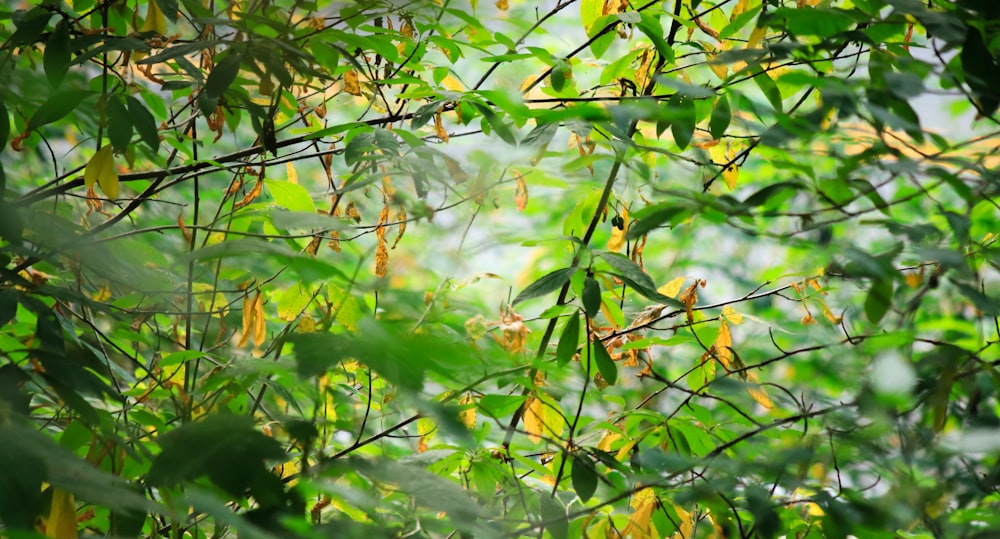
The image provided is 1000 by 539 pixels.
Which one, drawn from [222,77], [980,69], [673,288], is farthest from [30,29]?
[980,69]

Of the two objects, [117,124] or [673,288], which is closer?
[117,124]

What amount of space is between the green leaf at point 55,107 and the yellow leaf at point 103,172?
0.12 m

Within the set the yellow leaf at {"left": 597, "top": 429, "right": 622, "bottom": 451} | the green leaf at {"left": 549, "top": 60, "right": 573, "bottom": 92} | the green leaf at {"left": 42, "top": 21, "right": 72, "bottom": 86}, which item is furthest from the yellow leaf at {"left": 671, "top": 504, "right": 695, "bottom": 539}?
the green leaf at {"left": 42, "top": 21, "right": 72, "bottom": 86}

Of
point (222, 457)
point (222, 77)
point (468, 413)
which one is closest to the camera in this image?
point (222, 457)

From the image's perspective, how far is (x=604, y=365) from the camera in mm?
1009

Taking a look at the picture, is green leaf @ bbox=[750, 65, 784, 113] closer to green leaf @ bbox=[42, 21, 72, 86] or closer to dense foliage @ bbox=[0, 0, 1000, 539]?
dense foliage @ bbox=[0, 0, 1000, 539]

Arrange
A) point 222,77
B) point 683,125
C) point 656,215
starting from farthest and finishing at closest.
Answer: point 683,125 < point 222,77 < point 656,215

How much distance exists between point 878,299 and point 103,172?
3.05 feet

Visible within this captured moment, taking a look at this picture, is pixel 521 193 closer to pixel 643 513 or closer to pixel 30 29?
pixel 643 513

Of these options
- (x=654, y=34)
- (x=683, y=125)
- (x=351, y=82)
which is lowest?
(x=683, y=125)

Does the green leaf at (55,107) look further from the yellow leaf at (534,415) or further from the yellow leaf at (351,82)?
the yellow leaf at (534,415)

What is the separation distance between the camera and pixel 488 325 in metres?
0.94

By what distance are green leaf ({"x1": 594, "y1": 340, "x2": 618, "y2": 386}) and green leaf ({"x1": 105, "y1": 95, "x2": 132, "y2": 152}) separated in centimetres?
63

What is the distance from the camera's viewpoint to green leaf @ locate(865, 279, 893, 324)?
66 centimetres
